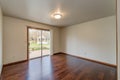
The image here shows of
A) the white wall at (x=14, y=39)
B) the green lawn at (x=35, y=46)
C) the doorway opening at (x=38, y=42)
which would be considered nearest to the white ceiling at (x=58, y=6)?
the white wall at (x=14, y=39)

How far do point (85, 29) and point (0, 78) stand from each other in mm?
4673

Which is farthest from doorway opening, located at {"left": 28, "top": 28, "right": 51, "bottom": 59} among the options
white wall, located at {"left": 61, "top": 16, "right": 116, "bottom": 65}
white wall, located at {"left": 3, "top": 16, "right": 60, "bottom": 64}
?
white wall, located at {"left": 61, "top": 16, "right": 116, "bottom": 65}

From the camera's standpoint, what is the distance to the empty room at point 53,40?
8.83ft

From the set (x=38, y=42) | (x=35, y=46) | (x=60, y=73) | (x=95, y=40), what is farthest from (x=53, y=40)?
(x=60, y=73)

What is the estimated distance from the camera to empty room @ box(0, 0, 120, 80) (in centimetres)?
269

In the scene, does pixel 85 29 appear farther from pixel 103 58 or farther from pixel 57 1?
pixel 57 1

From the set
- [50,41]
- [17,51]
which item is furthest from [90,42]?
[17,51]

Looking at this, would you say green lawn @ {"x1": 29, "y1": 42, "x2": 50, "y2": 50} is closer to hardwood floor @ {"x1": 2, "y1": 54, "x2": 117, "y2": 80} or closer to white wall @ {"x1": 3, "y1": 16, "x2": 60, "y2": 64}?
white wall @ {"x1": 3, "y1": 16, "x2": 60, "y2": 64}

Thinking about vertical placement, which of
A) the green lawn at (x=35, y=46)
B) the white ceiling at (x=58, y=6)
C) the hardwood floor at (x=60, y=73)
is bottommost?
the hardwood floor at (x=60, y=73)

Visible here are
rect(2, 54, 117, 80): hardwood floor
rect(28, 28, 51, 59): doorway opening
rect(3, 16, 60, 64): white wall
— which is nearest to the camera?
rect(2, 54, 117, 80): hardwood floor

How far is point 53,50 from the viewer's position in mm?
6355

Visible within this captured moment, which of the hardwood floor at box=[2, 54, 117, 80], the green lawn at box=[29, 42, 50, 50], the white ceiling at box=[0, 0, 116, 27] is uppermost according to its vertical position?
the white ceiling at box=[0, 0, 116, 27]

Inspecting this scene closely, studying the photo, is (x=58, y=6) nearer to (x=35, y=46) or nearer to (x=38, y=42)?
(x=38, y=42)

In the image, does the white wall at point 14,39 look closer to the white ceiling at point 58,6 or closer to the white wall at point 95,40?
the white ceiling at point 58,6
